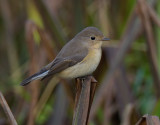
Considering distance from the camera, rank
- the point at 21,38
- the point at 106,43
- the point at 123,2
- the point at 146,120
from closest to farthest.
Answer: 1. the point at 146,120
2. the point at 106,43
3. the point at 123,2
4. the point at 21,38

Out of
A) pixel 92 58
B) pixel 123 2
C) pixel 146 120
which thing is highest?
pixel 123 2

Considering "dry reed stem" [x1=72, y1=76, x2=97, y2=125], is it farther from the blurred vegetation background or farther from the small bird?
the blurred vegetation background

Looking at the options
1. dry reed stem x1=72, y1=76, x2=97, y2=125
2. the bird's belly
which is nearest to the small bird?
the bird's belly

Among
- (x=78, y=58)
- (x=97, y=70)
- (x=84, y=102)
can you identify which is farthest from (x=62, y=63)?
(x=97, y=70)

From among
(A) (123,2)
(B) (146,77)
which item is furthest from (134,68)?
(A) (123,2)

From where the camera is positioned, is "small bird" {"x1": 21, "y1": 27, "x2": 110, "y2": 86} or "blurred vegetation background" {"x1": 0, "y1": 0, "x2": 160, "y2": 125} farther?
"blurred vegetation background" {"x1": 0, "y1": 0, "x2": 160, "y2": 125}

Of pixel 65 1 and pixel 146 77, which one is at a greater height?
pixel 65 1

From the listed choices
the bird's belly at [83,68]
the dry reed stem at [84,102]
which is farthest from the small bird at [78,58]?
the dry reed stem at [84,102]

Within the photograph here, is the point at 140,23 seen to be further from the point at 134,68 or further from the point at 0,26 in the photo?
the point at 0,26

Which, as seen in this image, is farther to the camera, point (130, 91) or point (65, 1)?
point (65, 1)
